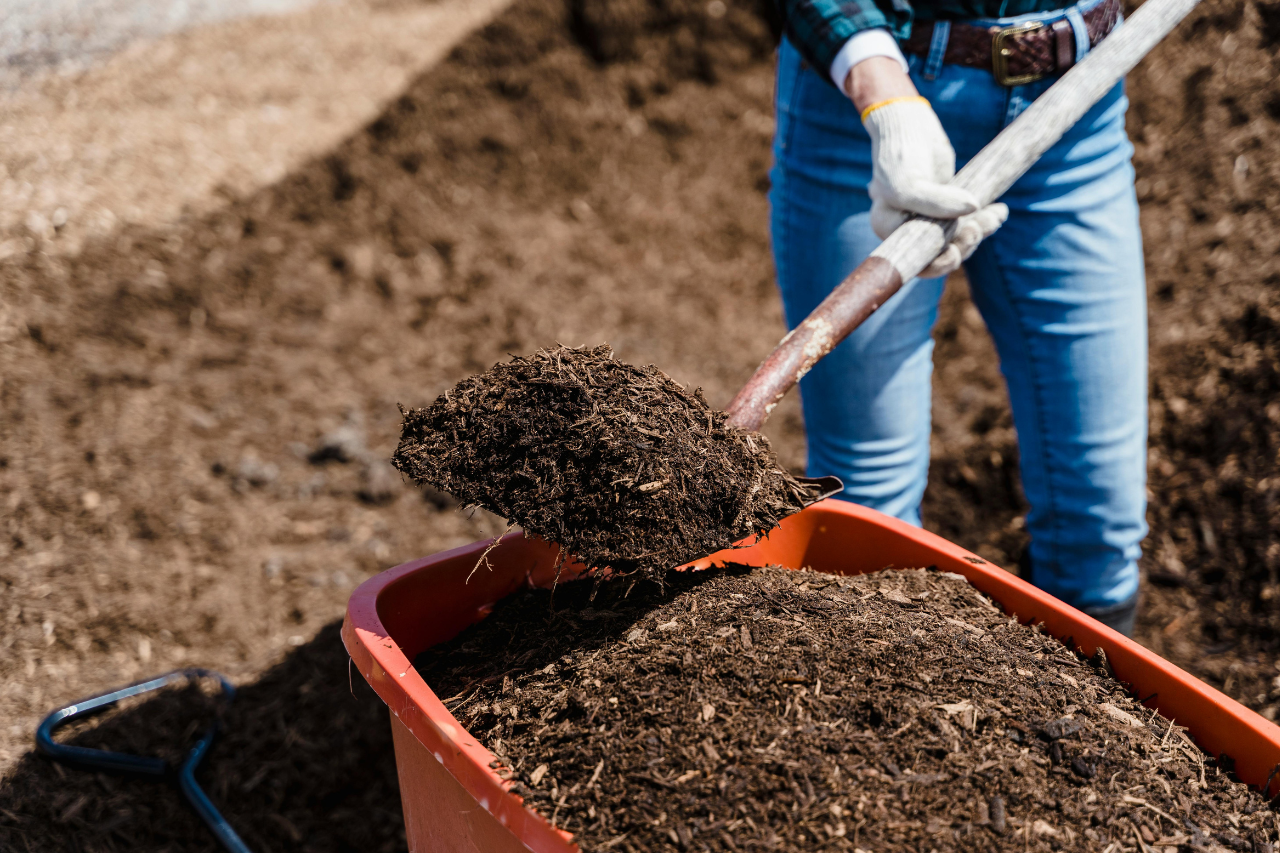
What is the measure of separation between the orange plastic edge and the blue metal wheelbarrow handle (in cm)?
73

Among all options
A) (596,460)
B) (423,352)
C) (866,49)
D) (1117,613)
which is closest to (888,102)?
(866,49)

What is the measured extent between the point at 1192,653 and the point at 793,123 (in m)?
1.72

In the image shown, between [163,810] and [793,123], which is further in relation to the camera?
[163,810]

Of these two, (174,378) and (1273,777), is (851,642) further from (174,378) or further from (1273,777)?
(174,378)

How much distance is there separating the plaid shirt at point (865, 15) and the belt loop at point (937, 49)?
0.03 meters

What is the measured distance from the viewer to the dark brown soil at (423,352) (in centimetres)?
218

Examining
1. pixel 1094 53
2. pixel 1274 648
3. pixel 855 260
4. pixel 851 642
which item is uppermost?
pixel 1094 53

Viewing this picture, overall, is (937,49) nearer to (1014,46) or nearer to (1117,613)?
(1014,46)

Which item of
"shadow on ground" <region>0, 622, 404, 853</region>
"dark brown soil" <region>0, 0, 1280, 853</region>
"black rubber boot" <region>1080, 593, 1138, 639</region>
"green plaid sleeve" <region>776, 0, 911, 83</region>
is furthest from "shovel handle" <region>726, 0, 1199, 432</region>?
"dark brown soil" <region>0, 0, 1280, 853</region>

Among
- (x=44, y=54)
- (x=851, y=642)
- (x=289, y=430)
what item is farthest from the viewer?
(x=44, y=54)

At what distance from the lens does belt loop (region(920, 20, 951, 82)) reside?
150cm

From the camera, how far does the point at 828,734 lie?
105 centimetres

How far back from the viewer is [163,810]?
5.96 feet

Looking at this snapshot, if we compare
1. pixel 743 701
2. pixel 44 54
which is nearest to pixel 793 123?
pixel 743 701
